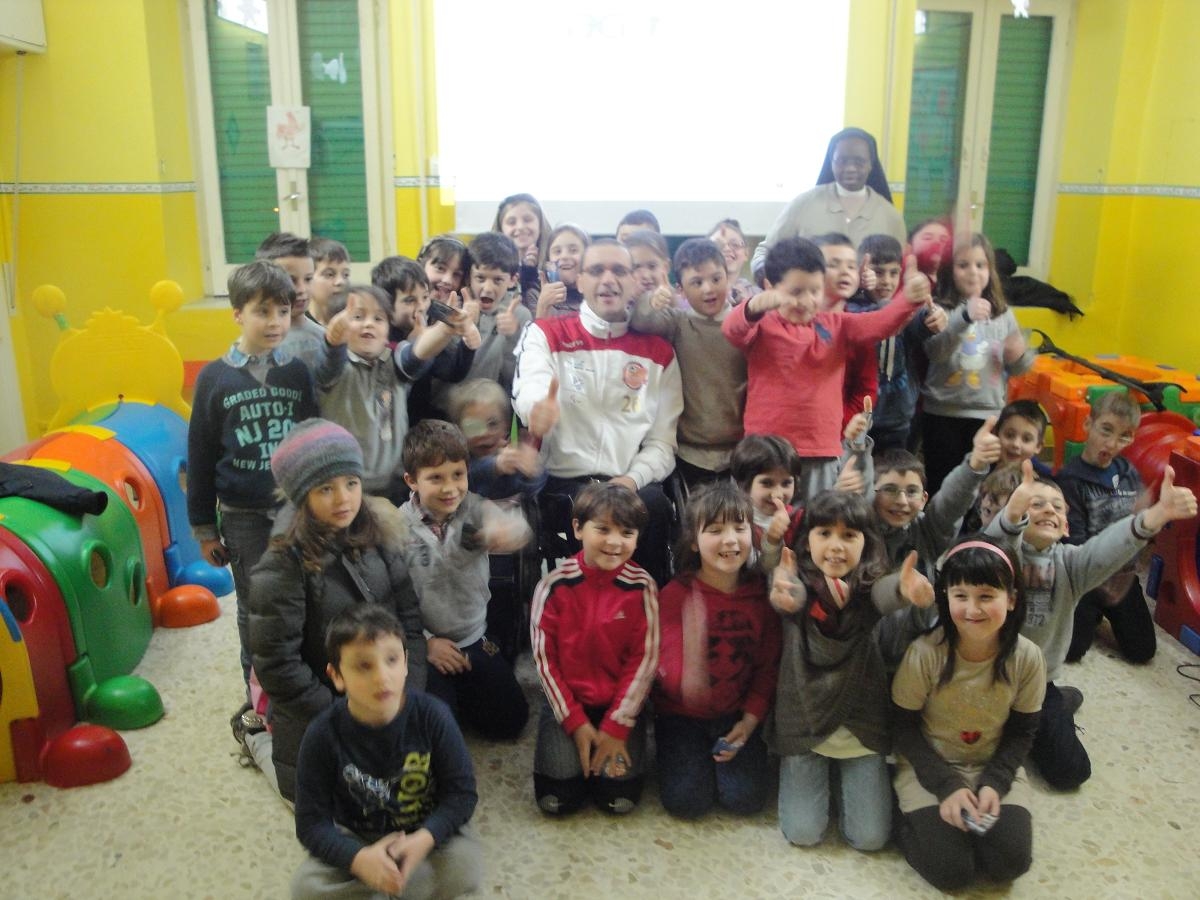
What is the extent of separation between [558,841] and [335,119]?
3.75 m

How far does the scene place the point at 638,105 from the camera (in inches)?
172

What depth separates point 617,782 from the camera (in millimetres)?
1940

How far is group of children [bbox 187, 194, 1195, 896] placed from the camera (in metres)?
1.72

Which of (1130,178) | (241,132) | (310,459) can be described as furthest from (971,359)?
(241,132)

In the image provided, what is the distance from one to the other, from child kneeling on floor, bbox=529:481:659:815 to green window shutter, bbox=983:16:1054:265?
368 centimetres

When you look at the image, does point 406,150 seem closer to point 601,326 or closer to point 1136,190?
point 601,326

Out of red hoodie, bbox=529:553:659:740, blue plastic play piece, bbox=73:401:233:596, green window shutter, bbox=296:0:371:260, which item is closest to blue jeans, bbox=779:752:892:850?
red hoodie, bbox=529:553:659:740

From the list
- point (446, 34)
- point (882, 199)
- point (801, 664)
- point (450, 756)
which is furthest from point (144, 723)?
point (446, 34)

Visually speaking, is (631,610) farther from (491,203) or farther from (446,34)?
(446,34)

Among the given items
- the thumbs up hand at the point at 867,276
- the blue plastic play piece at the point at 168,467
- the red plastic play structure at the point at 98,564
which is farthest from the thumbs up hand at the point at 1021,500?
the blue plastic play piece at the point at 168,467

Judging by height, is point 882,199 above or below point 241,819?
above

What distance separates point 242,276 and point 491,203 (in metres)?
2.44

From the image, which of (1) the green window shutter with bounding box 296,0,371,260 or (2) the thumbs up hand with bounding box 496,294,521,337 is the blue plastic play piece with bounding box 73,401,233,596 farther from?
(1) the green window shutter with bounding box 296,0,371,260

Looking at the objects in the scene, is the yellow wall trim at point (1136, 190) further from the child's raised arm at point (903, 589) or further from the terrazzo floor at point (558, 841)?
the child's raised arm at point (903, 589)
